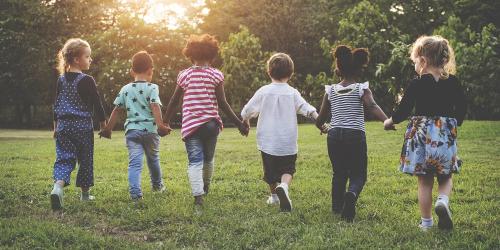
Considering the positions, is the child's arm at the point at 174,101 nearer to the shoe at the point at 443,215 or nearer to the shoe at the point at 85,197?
the shoe at the point at 85,197

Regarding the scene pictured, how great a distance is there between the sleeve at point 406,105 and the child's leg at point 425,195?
1.84 ft

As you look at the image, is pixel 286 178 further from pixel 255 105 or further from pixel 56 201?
pixel 56 201

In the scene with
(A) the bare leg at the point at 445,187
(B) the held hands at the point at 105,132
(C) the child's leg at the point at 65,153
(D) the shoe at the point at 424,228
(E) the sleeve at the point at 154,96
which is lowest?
(D) the shoe at the point at 424,228

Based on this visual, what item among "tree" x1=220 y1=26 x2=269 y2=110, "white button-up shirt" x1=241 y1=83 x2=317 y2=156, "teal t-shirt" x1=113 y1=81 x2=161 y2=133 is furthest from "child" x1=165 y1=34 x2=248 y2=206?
"tree" x1=220 y1=26 x2=269 y2=110

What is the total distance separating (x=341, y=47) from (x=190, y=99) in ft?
5.58

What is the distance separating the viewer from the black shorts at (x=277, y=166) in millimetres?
5805

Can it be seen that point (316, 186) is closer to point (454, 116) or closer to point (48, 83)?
point (454, 116)

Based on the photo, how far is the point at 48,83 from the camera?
3466cm

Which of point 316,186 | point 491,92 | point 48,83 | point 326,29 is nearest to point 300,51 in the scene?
point 326,29

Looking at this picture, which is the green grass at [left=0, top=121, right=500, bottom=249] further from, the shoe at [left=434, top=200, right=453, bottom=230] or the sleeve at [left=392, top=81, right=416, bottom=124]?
the sleeve at [left=392, top=81, right=416, bottom=124]

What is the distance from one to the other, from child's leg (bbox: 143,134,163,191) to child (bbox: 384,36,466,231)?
121 inches

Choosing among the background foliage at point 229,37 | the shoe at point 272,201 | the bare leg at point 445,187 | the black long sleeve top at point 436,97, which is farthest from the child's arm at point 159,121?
the background foliage at point 229,37

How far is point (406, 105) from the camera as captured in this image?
4.77 metres

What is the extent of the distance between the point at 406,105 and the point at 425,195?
2.67 ft
